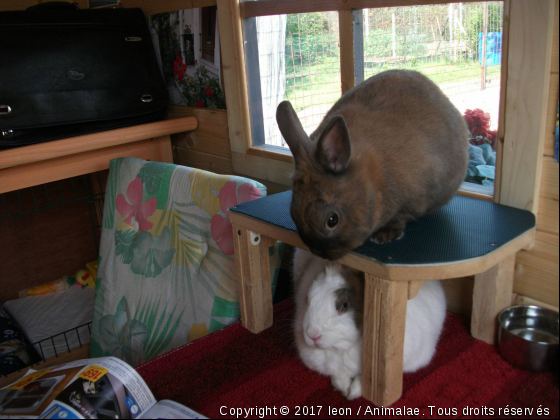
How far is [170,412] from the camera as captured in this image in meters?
1.01

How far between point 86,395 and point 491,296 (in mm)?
891

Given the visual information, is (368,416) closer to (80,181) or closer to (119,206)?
(119,206)

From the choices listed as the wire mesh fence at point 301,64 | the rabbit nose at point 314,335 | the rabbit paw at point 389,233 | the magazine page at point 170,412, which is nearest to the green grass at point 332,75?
the wire mesh fence at point 301,64

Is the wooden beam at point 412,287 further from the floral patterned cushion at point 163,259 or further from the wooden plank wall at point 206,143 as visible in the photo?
the wooden plank wall at point 206,143

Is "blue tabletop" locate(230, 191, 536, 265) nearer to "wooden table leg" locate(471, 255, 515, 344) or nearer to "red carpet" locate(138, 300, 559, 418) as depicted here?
"wooden table leg" locate(471, 255, 515, 344)

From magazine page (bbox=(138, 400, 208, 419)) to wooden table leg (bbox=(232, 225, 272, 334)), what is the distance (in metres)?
0.35

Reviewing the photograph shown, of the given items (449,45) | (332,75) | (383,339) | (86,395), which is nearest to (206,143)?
(332,75)

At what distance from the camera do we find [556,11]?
1.00 metres

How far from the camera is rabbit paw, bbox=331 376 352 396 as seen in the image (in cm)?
108

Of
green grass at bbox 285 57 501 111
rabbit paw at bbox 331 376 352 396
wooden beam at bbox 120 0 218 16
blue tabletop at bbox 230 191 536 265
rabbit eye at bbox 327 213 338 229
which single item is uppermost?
wooden beam at bbox 120 0 218 16

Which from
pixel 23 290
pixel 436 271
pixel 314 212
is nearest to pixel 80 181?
pixel 23 290

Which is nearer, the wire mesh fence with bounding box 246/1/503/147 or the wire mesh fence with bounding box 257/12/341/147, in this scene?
the wire mesh fence with bounding box 246/1/503/147

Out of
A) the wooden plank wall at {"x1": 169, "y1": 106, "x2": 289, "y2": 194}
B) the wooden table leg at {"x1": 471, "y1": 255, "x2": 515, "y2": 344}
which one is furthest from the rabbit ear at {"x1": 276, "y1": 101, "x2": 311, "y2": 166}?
the wooden plank wall at {"x1": 169, "y1": 106, "x2": 289, "y2": 194}

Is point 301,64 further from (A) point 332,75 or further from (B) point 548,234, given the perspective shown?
(B) point 548,234
